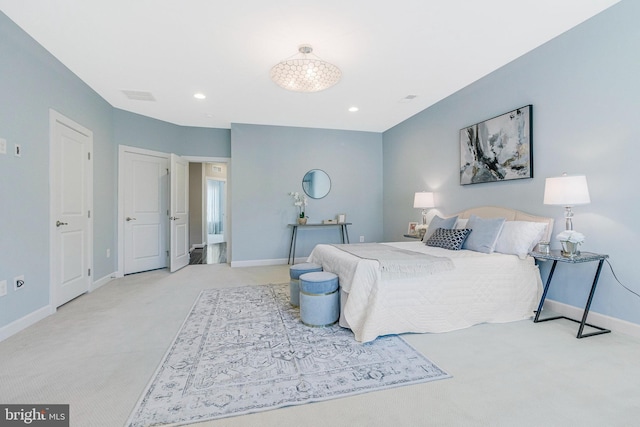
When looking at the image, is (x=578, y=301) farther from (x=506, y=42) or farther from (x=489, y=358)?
(x=506, y=42)

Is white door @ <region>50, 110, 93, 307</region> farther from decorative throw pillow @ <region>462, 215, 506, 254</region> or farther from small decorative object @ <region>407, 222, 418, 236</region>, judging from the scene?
small decorative object @ <region>407, 222, 418, 236</region>

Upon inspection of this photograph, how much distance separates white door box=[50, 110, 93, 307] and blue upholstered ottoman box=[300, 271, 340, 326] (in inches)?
103

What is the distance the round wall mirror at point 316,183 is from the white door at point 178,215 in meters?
2.21

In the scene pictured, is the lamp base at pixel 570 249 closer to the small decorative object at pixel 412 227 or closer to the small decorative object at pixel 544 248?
the small decorative object at pixel 544 248

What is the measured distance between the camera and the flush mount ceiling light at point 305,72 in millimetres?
2701

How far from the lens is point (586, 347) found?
7.00 ft

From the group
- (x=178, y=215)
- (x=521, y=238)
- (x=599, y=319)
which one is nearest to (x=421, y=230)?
(x=521, y=238)

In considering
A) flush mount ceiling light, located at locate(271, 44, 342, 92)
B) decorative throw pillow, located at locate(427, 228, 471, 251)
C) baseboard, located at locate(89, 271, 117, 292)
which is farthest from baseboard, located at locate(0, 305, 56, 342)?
decorative throw pillow, located at locate(427, 228, 471, 251)

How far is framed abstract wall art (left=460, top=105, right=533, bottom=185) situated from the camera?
3023 millimetres

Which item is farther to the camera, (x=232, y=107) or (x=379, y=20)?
(x=232, y=107)

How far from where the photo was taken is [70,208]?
3334mm

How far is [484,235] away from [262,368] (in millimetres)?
2502

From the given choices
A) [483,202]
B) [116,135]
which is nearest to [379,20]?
[483,202]

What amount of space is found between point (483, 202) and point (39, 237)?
4826mm
